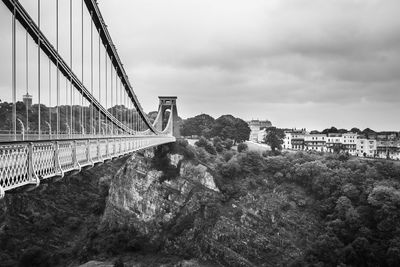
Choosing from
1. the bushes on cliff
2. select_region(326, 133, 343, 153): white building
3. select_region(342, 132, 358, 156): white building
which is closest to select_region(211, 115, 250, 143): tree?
select_region(326, 133, 343, 153): white building

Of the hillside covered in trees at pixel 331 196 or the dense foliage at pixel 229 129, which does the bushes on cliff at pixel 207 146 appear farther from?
the dense foliage at pixel 229 129

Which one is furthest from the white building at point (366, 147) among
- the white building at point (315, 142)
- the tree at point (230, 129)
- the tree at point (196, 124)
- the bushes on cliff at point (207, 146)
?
the bushes on cliff at point (207, 146)

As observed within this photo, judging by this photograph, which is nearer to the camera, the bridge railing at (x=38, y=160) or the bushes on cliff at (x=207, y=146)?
the bridge railing at (x=38, y=160)

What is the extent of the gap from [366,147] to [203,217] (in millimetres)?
45840

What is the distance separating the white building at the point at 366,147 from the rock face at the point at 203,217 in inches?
1465

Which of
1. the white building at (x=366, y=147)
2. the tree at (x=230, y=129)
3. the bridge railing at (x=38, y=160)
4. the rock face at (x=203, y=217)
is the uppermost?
the tree at (x=230, y=129)

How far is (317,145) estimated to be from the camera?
75.9 meters

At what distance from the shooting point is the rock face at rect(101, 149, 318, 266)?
1375 inches

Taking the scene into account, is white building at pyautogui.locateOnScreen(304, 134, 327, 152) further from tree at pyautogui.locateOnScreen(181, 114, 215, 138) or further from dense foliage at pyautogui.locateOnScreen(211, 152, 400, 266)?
dense foliage at pyautogui.locateOnScreen(211, 152, 400, 266)

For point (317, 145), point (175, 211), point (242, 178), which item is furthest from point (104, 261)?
point (317, 145)

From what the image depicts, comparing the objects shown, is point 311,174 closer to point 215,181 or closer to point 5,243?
point 215,181

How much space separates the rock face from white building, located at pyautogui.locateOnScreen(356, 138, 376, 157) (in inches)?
1465

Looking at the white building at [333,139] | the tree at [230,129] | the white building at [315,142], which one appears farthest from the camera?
the white building at [315,142]

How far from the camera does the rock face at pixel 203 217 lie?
34.9 metres
